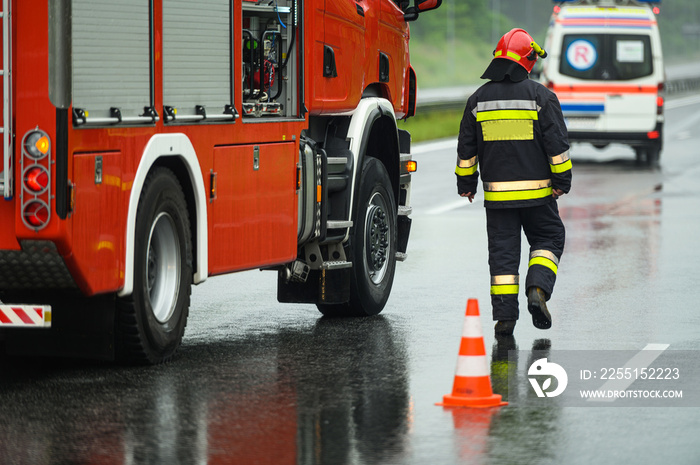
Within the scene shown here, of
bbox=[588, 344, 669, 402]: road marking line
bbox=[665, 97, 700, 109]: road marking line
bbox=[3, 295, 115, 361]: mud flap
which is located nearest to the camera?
bbox=[588, 344, 669, 402]: road marking line

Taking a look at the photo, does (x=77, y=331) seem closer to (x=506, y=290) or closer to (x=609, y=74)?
(x=506, y=290)

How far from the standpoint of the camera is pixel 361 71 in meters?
10.1

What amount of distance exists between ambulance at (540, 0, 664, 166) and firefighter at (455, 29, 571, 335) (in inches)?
703

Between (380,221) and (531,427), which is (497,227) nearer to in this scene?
(380,221)

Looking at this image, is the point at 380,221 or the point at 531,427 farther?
the point at 380,221

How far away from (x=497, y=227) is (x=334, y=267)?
105 cm

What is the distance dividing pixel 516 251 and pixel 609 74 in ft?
59.9

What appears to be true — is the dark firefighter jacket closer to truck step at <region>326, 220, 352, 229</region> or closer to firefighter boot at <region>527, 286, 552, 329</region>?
firefighter boot at <region>527, 286, 552, 329</region>

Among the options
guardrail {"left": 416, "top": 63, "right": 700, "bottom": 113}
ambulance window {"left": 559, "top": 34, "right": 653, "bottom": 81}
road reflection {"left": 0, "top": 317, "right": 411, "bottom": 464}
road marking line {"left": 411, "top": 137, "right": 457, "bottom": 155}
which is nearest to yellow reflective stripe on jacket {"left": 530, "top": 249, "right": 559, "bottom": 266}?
Answer: road reflection {"left": 0, "top": 317, "right": 411, "bottom": 464}

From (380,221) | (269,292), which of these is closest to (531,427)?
(380,221)

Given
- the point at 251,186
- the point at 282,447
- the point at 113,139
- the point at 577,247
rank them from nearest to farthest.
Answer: the point at 282,447, the point at 113,139, the point at 251,186, the point at 577,247

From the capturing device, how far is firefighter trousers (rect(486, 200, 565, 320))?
9.12 meters

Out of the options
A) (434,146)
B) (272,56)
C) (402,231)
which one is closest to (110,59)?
(272,56)

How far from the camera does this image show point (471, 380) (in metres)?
6.92
